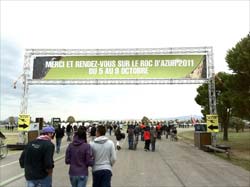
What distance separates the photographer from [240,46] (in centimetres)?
2602

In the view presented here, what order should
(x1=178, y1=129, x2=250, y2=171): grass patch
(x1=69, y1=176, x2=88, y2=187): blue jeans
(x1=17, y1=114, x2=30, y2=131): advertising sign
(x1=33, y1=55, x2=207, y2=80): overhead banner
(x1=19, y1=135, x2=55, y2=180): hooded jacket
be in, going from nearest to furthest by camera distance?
(x1=19, y1=135, x2=55, y2=180): hooded jacket → (x1=69, y1=176, x2=88, y2=187): blue jeans → (x1=178, y1=129, x2=250, y2=171): grass patch → (x1=17, y1=114, x2=30, y2=131): advertising sign → (x1=33, y1=55, x2=207, y2=80): overhead banner

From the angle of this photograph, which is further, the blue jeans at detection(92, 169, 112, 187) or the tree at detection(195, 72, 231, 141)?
the tree at detection(195, 72, 231, 141)

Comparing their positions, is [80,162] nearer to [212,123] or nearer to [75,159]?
[75,159]

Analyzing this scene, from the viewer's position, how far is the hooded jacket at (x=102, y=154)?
646cm

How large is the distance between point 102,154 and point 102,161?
0.41 ft

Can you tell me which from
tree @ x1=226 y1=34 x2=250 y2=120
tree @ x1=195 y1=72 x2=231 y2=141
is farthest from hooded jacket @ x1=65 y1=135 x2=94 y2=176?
tree @ x1=195 y1=72 x2=231 y2=141

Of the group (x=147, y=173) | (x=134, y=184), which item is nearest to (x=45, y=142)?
(x=134, y=184)

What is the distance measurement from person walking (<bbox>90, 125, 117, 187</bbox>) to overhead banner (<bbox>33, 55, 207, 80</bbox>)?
20.2 meters

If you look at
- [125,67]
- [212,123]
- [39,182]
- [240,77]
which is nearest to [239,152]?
[212,123]

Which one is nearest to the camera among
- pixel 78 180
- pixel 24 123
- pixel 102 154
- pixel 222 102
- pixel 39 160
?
pixel 39 160

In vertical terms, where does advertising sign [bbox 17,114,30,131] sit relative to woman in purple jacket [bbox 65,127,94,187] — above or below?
above

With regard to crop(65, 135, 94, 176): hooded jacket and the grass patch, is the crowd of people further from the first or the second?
the grass patch

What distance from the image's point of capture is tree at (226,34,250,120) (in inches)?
1000

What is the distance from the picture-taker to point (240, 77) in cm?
2659
